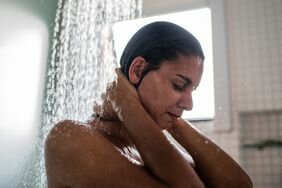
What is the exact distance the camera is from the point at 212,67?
2018mm

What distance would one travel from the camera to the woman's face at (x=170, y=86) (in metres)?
0.74

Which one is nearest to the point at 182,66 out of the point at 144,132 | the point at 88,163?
the point at 144,132

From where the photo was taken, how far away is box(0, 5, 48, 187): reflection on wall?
5.45ft

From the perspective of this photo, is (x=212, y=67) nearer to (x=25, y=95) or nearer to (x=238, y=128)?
(x=238, y=128)

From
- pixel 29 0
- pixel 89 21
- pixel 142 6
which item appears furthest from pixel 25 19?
pixel 142 6

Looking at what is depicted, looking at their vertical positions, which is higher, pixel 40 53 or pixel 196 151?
pixel 40 53

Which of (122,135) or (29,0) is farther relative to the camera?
(29,0)

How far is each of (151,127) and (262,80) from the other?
52.1 inches

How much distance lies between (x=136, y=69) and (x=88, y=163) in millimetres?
216

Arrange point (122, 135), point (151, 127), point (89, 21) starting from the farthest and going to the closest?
point (89, 21)
point (122, 135)
point (151, 127)

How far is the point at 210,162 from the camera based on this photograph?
0.83 metres

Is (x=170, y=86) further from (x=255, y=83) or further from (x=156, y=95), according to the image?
(x=255, y=83)

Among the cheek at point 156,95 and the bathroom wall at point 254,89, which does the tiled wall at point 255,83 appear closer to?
the bathroom wall at point 254,89

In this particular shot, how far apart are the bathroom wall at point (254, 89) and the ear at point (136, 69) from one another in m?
1.22
